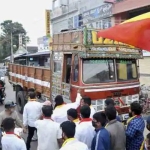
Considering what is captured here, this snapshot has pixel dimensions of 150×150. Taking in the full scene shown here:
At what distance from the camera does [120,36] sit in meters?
3.34

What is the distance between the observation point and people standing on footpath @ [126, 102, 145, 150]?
388 cm

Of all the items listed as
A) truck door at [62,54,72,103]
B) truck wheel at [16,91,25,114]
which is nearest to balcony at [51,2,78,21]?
truck wheel at [16,91,25,114]

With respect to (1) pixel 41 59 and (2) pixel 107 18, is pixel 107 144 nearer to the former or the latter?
(2) pixel 107 18

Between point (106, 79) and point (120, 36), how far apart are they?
3604 millimetres

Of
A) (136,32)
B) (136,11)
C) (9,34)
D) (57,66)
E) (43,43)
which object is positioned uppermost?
(9,34)

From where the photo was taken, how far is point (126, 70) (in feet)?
24.0

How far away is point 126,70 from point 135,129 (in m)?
3.59

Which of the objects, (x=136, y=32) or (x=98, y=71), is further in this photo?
(x=98, y=71)

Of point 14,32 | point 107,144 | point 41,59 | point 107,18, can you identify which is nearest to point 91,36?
point 107,144

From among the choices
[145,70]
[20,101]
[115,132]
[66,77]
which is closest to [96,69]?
[66,77]

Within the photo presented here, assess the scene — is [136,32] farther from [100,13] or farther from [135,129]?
[100,13]

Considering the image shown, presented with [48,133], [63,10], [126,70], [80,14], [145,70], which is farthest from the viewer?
[63,10]

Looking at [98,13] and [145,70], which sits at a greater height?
[98,13]

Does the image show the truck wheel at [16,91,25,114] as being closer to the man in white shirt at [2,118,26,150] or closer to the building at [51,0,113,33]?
the building at [51,0,113,33]
